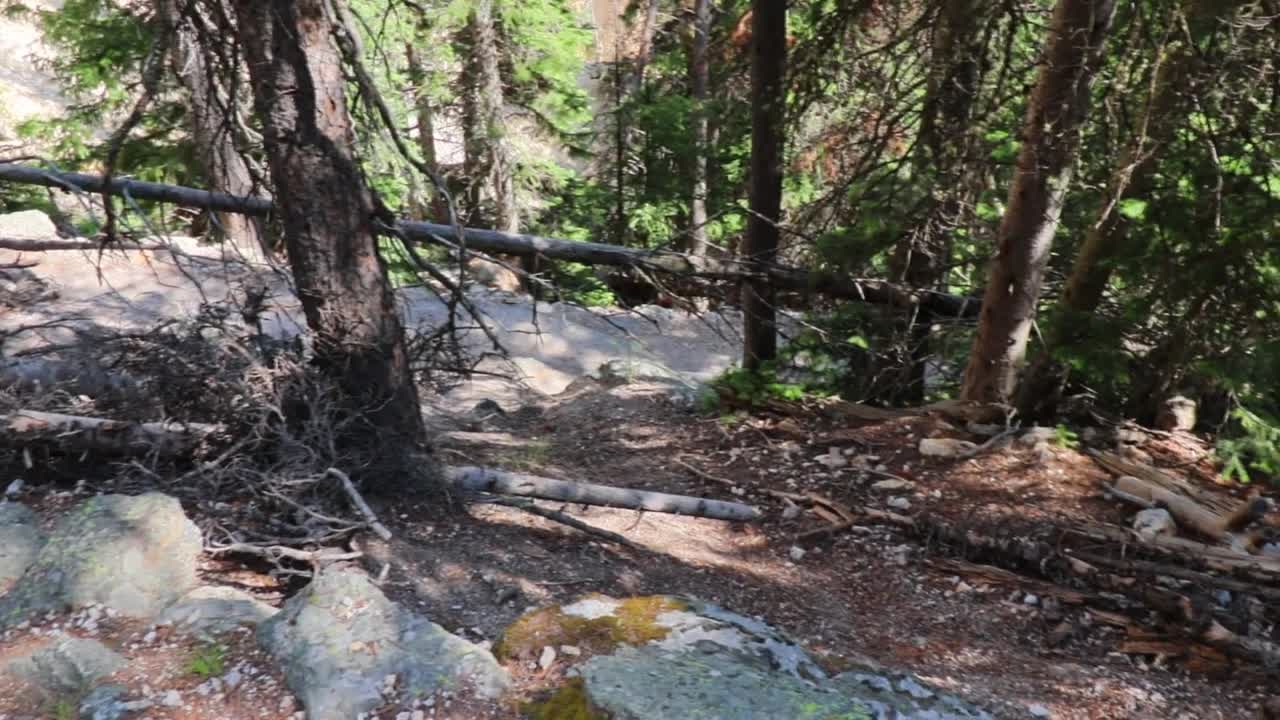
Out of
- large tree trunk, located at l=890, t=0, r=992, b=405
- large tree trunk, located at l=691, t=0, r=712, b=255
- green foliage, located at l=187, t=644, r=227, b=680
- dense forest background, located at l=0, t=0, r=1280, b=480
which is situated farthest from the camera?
large tree trunk, located at l=691, t=0, r=712, b=255

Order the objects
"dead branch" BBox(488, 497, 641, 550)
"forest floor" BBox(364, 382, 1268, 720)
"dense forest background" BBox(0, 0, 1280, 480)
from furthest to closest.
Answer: "dense forest background" BBox(0, 0, 1280, 480) → "dead branch" BBox(488, 497, 641, 550) → "forest floor" BBox(364, 382, 1268, 720)

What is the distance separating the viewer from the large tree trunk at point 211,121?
5090mm

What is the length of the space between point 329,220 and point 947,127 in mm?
4694

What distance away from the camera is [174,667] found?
3326 millimetres

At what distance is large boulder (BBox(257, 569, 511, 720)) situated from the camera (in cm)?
316

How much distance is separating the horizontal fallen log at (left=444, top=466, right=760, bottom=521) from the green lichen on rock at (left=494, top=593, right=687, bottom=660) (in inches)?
66.9

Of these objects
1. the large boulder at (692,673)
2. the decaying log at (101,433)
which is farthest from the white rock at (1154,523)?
the decaying log at (101,433)

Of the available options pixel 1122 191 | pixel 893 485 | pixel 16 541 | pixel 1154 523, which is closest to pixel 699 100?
pixel 893 485

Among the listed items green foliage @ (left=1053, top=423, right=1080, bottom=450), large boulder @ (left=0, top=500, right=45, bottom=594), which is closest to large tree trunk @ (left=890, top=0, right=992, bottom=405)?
green foliage @ (left=1053, top=423, right=1080, bottom=450)

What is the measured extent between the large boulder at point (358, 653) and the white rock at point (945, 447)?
170 inches

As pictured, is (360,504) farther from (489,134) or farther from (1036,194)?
(489,134)

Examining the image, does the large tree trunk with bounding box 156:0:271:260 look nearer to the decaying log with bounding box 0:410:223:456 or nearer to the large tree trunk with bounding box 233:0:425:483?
the large tree trunk with bounding box 233:0:425:483

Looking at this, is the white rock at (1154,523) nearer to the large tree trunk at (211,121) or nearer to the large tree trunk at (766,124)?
the large tree trunk at (766,124)

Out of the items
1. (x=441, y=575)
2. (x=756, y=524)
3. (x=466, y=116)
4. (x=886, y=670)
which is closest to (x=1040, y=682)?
(x=886, y=670)
